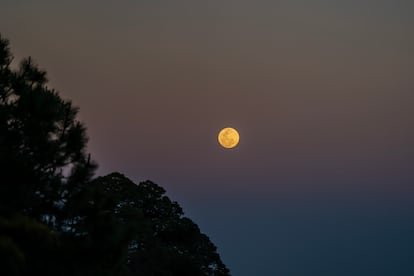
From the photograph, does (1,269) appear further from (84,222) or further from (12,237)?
(84,222)

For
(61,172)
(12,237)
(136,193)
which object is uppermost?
(136,193)

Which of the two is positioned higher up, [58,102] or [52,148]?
[58,102]

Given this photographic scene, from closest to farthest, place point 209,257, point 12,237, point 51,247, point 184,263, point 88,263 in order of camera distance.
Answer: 1. point 12,237
2. point 51,247
3. point 88,263
4. point 184,263
5. point 209,257

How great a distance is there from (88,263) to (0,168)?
2.67 meters

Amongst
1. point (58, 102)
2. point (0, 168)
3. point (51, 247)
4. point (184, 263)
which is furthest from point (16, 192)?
point (184, 263)

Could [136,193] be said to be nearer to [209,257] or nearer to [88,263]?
[209,257]

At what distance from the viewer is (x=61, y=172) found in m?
12.6

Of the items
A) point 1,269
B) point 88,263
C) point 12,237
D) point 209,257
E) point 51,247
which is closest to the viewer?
Result: point 1,269

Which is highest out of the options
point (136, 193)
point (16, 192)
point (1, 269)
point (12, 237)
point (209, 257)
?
point (136, 193)

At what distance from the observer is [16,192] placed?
11.8m

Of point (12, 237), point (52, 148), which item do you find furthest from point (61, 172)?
point (12, 237)

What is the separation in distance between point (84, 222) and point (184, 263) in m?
9.50

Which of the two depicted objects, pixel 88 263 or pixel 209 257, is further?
pixel 209 257

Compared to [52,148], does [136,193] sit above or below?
above
